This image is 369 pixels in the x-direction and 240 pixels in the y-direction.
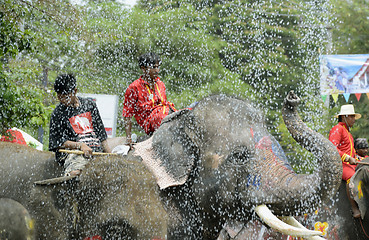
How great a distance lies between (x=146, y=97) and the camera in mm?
4219

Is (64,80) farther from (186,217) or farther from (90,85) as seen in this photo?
(90,85)

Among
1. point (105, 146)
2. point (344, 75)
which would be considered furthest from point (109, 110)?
point (105, 146)

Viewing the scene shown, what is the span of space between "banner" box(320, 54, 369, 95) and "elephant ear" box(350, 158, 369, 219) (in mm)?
4341

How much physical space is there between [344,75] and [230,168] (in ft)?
26.3

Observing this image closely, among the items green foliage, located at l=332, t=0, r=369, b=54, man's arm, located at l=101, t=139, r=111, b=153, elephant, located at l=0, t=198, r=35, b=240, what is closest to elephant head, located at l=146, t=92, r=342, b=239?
man's arm, located at l=101, t=139, r=111, b=153

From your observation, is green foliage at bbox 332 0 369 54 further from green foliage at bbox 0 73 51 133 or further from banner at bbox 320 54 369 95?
green foliage at bbox 0 73 51 133

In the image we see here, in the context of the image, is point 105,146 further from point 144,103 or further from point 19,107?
Answer: point 19,107

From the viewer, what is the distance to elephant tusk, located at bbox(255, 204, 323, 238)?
→ 9.42 ft

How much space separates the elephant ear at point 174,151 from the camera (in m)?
3.36

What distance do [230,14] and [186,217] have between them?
12206mm

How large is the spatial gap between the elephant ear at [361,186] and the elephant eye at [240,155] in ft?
11.2

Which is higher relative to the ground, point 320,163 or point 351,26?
point 320,163

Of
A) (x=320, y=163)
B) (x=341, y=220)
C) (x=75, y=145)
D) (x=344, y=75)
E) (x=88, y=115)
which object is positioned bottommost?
(x=341, y=220)

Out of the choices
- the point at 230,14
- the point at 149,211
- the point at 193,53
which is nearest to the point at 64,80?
the point at 149,211
